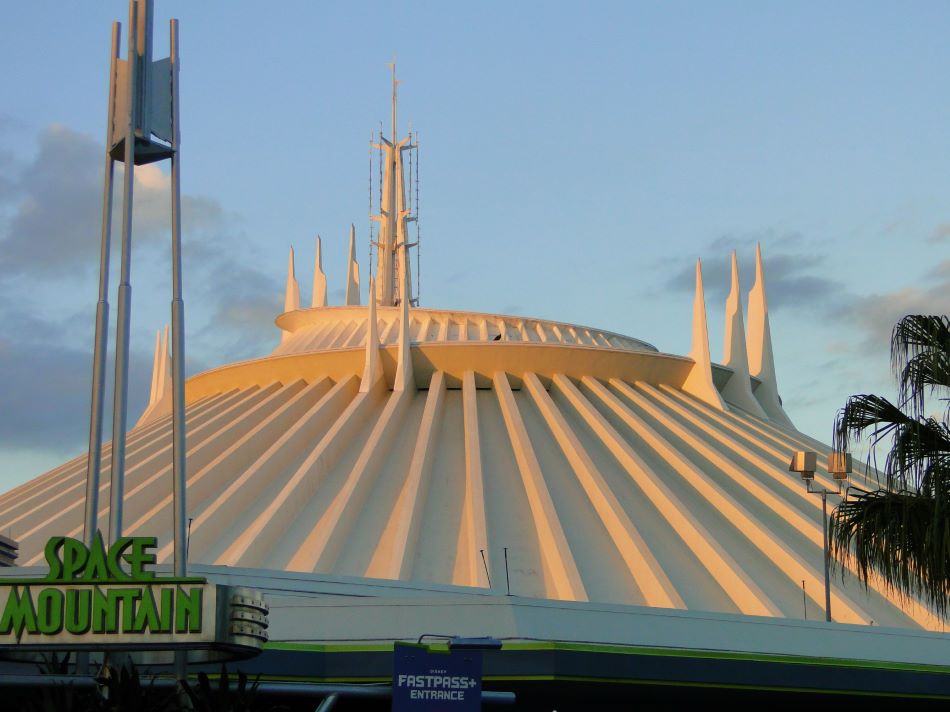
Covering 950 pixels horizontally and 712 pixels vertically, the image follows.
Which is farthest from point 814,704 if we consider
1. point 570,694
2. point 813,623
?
point 570,694

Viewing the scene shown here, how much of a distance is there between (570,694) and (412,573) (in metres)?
4.05

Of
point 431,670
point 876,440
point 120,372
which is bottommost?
point 431,670

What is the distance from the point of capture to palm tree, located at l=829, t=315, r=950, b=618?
14.2 meters

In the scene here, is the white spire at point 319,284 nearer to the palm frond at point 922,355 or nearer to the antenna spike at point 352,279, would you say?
the antenna spike at point 352,279

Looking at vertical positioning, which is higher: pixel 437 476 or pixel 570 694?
pixel 437 476

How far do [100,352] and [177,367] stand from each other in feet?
2.95

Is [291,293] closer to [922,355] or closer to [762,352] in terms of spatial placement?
[762,352]

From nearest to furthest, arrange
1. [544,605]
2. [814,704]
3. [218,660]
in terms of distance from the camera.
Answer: [218,660], [544,605], [814,704]

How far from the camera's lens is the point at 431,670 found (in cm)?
1562

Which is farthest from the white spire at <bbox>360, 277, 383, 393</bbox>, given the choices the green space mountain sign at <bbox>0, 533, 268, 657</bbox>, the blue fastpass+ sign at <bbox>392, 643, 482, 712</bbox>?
the green space mountain sign at <bbox>0, 533, 268, 657</bbox>

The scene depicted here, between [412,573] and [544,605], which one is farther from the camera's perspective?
[412,573]

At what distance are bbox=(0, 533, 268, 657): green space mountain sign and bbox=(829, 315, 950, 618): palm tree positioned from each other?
6.25 m

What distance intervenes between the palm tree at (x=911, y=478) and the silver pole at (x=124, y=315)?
774 centimetres

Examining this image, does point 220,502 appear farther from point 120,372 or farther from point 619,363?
point 619,363
